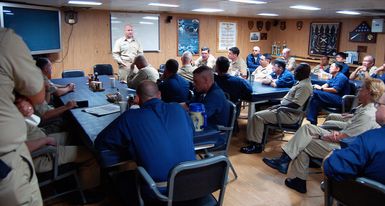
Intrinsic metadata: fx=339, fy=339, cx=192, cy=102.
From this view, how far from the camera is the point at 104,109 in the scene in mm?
3104

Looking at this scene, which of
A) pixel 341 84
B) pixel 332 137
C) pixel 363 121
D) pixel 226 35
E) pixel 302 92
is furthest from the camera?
pixel 226 35

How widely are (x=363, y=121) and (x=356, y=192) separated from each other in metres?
0.93

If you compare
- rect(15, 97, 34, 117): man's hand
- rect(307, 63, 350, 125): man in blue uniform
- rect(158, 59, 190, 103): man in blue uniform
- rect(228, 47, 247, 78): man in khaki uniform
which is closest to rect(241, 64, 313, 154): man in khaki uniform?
rect(158, 59, 190, 103): man in blue uniform

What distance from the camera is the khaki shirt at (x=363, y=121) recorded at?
8.71 ft

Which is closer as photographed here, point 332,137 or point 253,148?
point 332,137

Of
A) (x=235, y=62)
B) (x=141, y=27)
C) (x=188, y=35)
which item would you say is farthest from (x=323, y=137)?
(x=188, y=35)

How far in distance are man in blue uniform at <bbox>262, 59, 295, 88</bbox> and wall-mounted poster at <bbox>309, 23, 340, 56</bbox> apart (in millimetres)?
4295

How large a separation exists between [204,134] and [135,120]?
0.78 m

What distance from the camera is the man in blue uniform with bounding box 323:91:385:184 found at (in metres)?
1.82

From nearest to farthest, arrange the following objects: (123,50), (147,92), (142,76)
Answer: (147,92)
(142,76)
(123,50)

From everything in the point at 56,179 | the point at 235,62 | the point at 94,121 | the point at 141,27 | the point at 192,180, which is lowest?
the point at 56,179

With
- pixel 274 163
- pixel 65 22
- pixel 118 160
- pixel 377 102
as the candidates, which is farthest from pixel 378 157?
pixel 65 22

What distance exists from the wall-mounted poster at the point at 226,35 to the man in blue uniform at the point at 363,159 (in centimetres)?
744

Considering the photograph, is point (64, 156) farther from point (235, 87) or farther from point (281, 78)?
point (281, 78)
